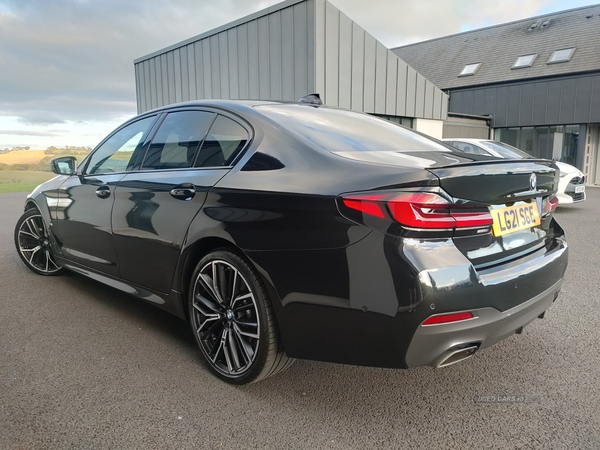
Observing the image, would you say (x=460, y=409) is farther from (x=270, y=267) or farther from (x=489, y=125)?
(x=489, y=125)

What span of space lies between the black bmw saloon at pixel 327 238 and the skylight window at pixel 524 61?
19601 millimetres

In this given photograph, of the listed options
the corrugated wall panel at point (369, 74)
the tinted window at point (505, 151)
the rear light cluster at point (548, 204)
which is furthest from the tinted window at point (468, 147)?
the rear light cluster at point (548, 204)

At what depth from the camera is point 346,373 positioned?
255 cm

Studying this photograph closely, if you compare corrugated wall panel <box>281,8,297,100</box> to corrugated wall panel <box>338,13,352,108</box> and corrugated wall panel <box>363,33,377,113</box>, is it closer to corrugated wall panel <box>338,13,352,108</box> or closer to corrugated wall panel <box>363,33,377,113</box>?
corrugated wall panel <box>338,13,352,108</box>

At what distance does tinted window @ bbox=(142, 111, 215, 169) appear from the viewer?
2742mm

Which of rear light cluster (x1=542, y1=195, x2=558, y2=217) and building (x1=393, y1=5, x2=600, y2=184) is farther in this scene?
building (x1=393, y1=5, x2=600, y2=184)

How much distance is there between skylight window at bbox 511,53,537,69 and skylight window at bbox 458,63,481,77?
1813 millimetres

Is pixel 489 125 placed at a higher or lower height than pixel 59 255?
higher

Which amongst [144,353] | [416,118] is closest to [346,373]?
[144,353]

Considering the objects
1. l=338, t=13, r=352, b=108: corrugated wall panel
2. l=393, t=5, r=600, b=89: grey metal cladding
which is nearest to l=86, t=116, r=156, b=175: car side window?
l=338, t=13, r=352, b=108: corrugated wall panel

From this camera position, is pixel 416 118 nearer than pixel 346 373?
No

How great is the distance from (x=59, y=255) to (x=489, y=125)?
19.8 meters

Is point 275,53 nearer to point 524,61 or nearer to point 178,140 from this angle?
point 178,140

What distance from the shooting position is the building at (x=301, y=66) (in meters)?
9.62
